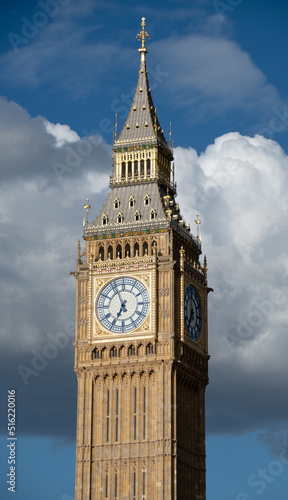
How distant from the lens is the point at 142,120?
121 m

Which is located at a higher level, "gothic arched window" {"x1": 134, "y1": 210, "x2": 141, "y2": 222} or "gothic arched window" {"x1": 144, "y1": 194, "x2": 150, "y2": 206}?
"gothic arched window" {"x1": 144, "y1": 194, "x2": 150, "y2": 206}

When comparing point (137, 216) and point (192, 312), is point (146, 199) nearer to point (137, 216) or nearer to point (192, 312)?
point (137, 216)

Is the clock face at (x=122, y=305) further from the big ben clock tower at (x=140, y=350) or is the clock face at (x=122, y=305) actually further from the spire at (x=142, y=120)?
the spire at (x=142, y=120)

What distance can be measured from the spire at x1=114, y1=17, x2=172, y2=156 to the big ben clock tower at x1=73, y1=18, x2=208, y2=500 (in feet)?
9.49

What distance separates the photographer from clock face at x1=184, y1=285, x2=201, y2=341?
114m

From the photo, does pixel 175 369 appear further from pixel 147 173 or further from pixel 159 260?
pixel 147 173

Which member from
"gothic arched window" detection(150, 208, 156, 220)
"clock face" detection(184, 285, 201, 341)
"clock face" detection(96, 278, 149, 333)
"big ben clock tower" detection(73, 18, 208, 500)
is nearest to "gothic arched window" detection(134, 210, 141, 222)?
"big ben clock tower" detection(73, 18, 208, 500)

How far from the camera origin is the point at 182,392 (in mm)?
112562

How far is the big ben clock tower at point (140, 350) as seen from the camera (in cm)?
10944

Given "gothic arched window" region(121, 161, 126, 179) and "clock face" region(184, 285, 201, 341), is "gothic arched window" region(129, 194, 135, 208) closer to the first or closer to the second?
"gothic arched window" region(121, 161, 126, 179)

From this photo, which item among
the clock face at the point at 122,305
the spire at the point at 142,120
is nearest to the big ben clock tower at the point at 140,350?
the clock face at the point at 122,305

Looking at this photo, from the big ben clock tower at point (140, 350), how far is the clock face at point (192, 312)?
97mm

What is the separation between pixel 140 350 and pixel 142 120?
20.4 metres

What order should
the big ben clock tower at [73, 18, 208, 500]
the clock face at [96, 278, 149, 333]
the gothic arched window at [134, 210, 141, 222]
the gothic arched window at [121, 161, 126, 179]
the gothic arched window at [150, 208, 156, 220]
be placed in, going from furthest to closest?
the gothic arched window at [121, 161, 126, 179], the gothic arched window at [134, 210, 141, 222], the gothic arched window at [150, 208, 156, 220], the clock face at [96, 278, 149, 333], the big ben clock tower at [73, 18, 208, 500]
